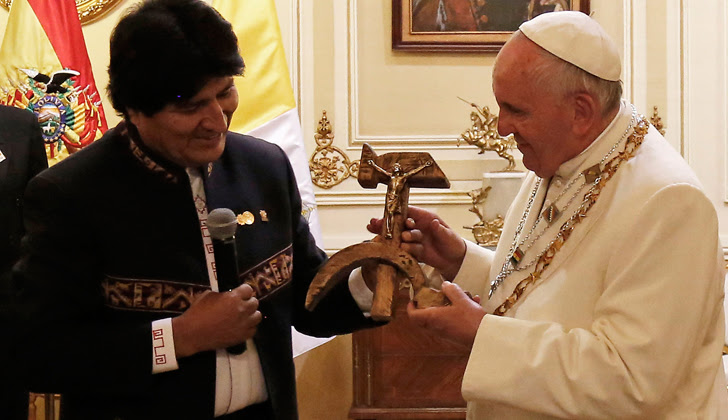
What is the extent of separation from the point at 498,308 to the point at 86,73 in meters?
2.63

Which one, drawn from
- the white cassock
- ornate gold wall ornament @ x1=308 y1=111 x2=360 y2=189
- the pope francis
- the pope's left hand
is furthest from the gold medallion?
ornate gold wall ornament @ x1=308 y1=111 x2=360 y2=189

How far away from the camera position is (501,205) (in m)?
4.34

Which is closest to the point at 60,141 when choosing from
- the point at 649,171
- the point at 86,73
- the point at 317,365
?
the point at 86,73

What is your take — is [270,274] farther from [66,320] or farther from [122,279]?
[66,320]

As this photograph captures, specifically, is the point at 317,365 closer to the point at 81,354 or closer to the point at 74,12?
the point at 74,12

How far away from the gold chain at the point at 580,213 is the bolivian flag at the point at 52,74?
245cm

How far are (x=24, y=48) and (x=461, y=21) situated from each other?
2.21 m

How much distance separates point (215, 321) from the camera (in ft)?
5.77

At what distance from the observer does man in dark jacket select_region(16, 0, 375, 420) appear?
5.84ft

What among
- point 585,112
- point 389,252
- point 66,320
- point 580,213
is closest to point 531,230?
point 580,213

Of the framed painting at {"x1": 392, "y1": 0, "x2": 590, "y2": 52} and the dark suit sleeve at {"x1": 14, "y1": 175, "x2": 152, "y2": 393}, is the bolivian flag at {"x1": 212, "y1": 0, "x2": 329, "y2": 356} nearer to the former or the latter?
the framed painting at {"x1": 392, "y1": 0, "x2": 590, "y2": 52}

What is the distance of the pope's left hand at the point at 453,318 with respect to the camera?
1.84m

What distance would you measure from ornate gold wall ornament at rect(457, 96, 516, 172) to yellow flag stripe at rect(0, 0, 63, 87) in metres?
2.09

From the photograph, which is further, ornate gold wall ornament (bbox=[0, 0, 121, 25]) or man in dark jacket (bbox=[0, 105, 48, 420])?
ornate gold wall ornament (bbox=[0, 0, 121, 25])
